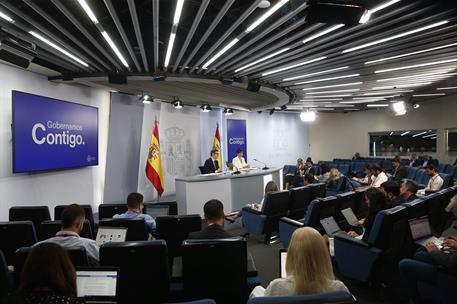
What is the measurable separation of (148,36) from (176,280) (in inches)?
175

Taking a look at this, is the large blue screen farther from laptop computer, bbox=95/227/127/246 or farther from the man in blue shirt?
laptop computer, bbox=95/227/127/246

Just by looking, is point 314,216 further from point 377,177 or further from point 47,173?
point 47,173

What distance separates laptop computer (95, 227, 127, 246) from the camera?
300cm

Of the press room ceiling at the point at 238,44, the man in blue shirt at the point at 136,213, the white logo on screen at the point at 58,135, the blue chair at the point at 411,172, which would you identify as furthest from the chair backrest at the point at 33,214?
the blue chair at the point at 411,172

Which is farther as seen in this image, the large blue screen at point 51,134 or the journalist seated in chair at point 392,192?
the large blue screen at point 51,134

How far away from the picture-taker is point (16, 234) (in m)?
2.90

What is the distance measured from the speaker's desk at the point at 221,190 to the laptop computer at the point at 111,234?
3.42 m

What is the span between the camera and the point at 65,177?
6539 mm

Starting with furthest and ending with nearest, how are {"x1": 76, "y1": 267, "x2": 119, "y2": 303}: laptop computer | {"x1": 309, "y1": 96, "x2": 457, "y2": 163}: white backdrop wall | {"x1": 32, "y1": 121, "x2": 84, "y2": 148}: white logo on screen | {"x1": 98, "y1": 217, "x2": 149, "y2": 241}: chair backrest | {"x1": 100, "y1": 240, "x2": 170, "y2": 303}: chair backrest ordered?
{"x1": 309, "y1": 96, "x2": 457, "y2": 163}: white backdrop wall → {"x1": 32, "y1": 121, "x2": 84, "y2": 148}: white logo on screen → {"x1": 98, "y1": 217, "x2": 149, "y2": 241}: chair backrest → {"x1": 100, "y1": 240, "x2": 170, "y2": 303}: chair backrest → {"x1": 76, "y1": 267, "x2": 119, "y2": 303}: laptop computer

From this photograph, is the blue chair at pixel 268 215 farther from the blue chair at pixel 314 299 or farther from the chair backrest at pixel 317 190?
the blue chair at pixel 314 299

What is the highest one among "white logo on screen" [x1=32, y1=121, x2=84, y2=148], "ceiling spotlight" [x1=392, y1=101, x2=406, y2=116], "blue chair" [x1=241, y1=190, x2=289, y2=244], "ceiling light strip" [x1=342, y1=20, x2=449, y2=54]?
"ceiling light strip" [x1=342, y1=20, x2=449, y2=54]

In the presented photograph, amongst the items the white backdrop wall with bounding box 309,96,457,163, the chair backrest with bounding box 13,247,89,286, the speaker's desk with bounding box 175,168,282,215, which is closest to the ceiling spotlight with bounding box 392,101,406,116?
the white backdrop wall with bounding box 309,96,457,163

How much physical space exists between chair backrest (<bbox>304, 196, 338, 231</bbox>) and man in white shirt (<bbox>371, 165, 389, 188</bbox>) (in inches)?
113

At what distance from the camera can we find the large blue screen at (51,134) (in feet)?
16.8
